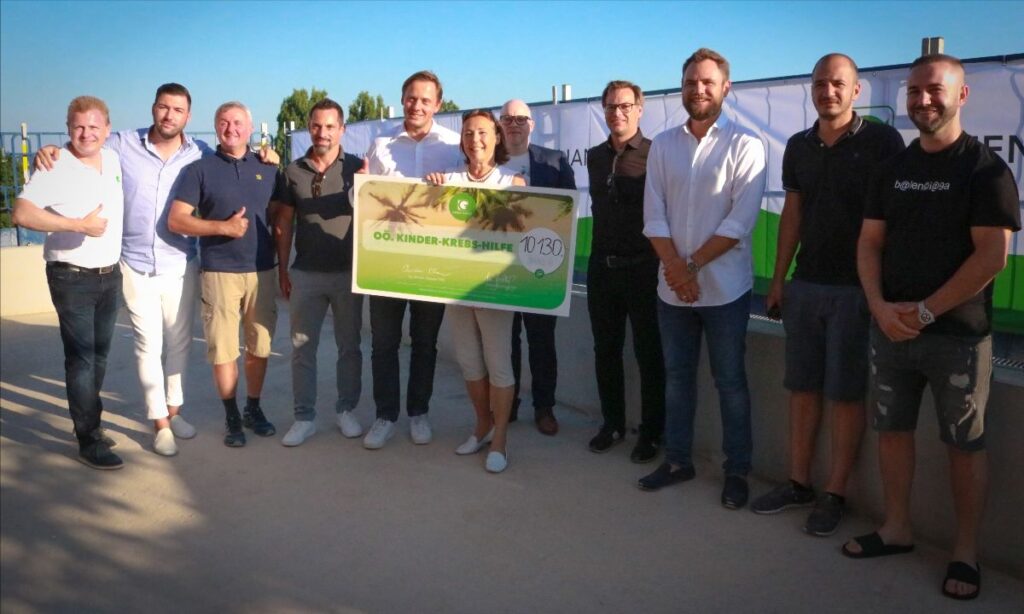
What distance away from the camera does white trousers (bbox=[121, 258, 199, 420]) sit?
5.04 m

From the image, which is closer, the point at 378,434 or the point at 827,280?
the point at 827,280

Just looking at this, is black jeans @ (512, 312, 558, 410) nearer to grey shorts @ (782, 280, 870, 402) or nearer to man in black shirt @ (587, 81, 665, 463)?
man in black shirt @ (587, 81, 665, 463)

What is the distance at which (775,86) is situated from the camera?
6.00 m

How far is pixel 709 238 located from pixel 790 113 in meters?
2.31

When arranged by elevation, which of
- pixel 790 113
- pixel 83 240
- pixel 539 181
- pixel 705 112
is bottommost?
pixel 83 240

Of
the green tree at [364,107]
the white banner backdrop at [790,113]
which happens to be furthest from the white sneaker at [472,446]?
the green tree at [364,107]

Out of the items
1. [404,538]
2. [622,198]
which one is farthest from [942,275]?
[404,538]

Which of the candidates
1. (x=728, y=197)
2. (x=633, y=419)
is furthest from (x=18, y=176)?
(x=728, y=197)

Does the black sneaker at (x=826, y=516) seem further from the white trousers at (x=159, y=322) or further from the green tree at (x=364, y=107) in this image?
the green tree at (x=364, y=107)

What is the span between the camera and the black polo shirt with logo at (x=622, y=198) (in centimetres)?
460

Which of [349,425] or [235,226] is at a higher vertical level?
[235,226]

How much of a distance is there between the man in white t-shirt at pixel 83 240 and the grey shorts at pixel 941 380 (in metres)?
3.90

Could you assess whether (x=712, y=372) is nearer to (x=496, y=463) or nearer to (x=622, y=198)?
(x=622, y=198)

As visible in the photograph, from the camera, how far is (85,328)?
15.7 feet
